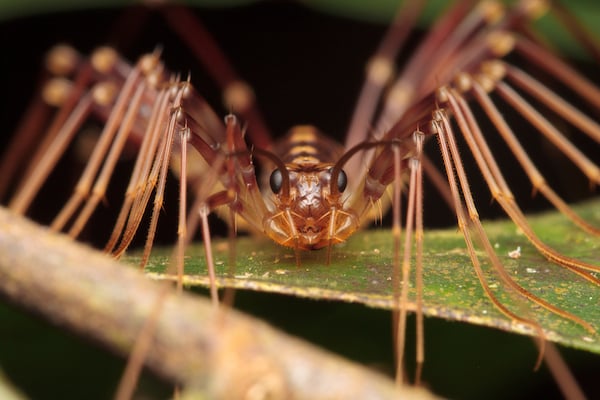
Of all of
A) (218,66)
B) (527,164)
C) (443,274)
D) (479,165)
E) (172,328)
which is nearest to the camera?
(172,328)

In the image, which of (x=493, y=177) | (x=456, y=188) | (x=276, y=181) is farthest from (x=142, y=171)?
(x=493, y=177)

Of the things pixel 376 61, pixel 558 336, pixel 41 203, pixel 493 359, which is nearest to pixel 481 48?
pixel 376 61

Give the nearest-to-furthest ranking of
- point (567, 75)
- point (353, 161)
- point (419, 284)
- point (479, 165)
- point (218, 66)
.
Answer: point (419, 284)
point (479, 165)
point (567, 75)
point (353, 161)
point (218, 66)

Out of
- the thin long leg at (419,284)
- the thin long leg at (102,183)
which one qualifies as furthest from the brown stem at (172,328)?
the thin long leg at (102,183)

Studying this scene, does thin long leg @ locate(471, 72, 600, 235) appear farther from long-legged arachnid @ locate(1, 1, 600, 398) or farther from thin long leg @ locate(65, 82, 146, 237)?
thin long leg @ locate(65, 82, 146, 237)

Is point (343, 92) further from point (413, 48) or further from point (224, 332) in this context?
point (224, 332)

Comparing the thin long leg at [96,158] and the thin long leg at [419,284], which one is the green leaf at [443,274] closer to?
the thin long leg at [419,284]

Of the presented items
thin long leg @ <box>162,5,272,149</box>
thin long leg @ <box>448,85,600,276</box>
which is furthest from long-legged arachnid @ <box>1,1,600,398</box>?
thin long leg @ <box>162,5,272,149</box>

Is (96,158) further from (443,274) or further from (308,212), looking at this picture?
(443,274)
